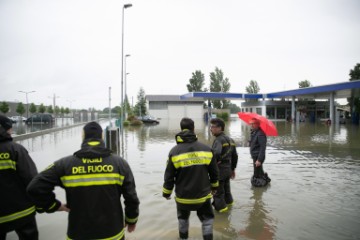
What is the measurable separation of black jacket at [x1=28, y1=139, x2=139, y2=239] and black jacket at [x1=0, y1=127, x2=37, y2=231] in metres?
0.95

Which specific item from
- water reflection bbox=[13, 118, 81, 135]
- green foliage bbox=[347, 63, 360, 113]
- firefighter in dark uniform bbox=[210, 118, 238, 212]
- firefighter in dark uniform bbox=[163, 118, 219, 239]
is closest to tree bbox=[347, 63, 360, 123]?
green foliage bbox=[347, 63, 360, 113]

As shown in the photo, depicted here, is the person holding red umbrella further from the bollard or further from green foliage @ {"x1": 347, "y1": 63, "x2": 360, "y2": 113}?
green foliage @ {"x1": 347, "y1": 63, "x2": 360, "y2": 113}

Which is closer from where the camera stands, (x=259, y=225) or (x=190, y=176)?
(x=190, y=176)

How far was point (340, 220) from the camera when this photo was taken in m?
5.23

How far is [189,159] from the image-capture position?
3871 millimetres

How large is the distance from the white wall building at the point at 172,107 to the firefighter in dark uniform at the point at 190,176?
53.0 m

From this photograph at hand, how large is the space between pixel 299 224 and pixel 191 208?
7.84 ft

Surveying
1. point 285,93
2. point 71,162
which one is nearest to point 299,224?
point 71,162

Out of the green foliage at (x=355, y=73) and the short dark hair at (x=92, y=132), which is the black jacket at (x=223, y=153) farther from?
the green foliage at (x=355, y=73)

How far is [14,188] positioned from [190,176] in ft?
7.25

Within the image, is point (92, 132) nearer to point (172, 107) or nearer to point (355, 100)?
point (355, 100)

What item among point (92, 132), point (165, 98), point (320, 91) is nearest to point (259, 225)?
point (92, 132)

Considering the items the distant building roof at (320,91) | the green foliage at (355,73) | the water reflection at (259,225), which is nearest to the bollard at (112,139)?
the water reflection at (259,225)

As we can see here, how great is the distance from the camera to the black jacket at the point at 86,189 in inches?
102
